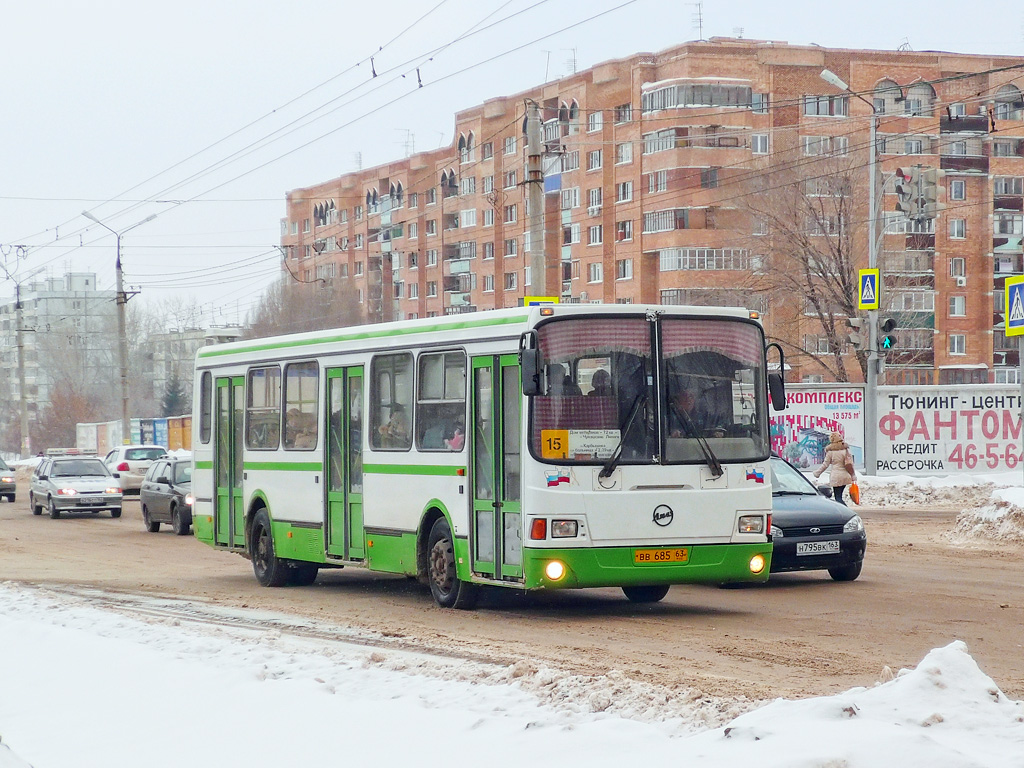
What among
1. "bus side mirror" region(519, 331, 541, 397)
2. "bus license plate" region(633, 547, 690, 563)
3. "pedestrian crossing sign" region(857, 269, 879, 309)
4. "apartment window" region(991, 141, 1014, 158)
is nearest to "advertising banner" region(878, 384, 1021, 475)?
"pedestrian crossing sign" region(857, 269, 879, 309)

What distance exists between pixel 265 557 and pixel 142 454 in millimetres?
30590

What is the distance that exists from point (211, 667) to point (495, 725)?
2.89 meters

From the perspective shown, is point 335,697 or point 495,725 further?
point 335,697

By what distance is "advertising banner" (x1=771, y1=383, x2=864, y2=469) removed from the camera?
3797cm

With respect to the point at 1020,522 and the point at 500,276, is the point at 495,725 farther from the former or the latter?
the point at 500,276

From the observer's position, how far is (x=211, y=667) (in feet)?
30.9

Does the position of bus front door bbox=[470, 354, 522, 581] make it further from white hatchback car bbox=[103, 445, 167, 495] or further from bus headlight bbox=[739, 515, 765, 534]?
white hatchback car bbox=[103, 445, 167, 495]

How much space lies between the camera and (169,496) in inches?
1150

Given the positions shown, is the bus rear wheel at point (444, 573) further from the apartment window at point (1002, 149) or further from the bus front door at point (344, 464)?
the apartment window at point (1002, 149)

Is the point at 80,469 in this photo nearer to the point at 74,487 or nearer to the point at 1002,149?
the point at 74,487

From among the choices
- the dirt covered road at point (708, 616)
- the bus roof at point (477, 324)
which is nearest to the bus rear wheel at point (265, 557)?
the dirt covered road at point (708, 616)

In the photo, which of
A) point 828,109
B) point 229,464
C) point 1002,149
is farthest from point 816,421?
point 1002,149

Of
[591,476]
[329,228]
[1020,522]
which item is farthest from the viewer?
[329,228]

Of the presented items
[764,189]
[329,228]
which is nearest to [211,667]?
[764,189]
